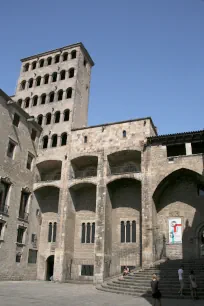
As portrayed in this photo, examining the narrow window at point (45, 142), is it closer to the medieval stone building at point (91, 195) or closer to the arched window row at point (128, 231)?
the medieval stone building at point (91, 195)

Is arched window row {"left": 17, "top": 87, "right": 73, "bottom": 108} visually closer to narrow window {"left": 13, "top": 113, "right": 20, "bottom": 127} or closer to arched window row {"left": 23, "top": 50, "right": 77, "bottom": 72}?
arched window row {"left": 23, "top": 50, "right": 77, "bottom": 72}

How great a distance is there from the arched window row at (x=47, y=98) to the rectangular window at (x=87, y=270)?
19.7m

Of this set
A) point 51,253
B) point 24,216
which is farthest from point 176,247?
point 24,216

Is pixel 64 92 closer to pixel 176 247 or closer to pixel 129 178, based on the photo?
pixel 129 178

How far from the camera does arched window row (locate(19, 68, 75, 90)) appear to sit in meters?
37.3

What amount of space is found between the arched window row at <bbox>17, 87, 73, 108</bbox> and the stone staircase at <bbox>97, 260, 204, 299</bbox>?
22.4 meters

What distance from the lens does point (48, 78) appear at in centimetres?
3844

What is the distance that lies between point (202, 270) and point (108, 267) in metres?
8.88

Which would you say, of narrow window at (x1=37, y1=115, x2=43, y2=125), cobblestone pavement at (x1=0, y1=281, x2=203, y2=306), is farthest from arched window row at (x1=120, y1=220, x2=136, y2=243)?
narrow window at (x1=37, y1=115, x2=43, y2=125)

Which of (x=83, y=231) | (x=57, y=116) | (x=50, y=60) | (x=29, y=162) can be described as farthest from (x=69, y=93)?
(x=83, y=231)

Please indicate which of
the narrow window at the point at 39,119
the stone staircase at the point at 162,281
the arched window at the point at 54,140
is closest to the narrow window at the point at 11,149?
the arched window at the point at 54,140

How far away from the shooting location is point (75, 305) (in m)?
12.8

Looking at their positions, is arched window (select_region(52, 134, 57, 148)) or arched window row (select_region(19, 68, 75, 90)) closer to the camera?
arched window (select_region(52, 134, 57, 148))

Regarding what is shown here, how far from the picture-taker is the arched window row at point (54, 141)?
1307 inches
